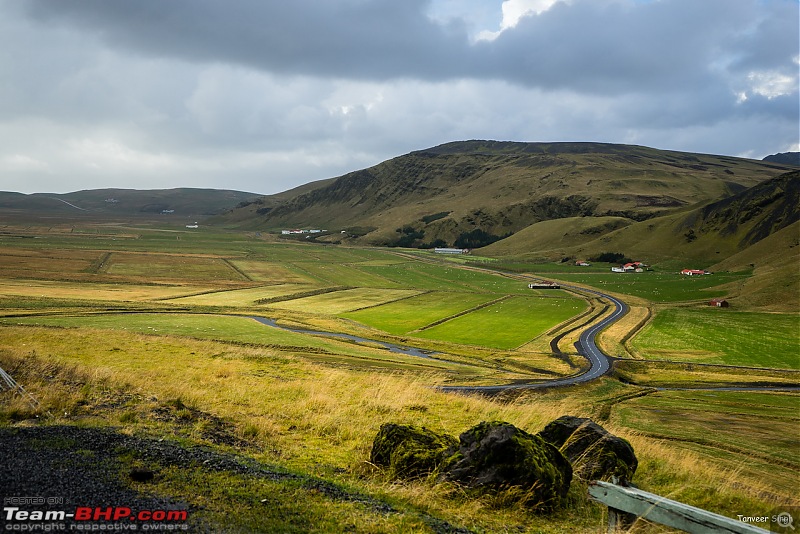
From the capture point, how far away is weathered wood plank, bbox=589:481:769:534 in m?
7.17

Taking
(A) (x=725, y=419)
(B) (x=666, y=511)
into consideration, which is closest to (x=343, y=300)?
(A) (x=725, y=419)

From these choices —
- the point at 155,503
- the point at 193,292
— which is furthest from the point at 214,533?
the point at 193,292

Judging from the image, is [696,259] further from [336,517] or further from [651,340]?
[336,517]

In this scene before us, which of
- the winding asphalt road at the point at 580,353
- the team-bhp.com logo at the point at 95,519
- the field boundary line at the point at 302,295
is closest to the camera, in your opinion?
the team-bhp.com logo at the point at 95,519

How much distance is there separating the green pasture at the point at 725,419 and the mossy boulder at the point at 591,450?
57.5 feet

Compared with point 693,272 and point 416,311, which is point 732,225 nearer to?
point 693,272

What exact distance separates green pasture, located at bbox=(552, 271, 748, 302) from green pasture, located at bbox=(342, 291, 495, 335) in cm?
3766

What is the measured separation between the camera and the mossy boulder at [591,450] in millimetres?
12164

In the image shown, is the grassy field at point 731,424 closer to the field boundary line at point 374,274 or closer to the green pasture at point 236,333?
the green pasture at point 236,333

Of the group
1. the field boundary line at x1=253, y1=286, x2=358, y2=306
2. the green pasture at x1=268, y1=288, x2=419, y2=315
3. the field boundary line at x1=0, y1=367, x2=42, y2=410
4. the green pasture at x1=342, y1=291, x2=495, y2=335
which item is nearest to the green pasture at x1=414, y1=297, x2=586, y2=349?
the green pasture at x1=342, y1=291, x2=495, y2=335

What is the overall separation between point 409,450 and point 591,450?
15.0 ft

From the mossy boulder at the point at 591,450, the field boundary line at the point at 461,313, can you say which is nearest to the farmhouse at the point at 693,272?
the field boundary line at the point at 461,313

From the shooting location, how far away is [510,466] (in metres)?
10.8

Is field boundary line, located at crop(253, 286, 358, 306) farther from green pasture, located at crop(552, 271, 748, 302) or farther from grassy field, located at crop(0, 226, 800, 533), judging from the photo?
green pasture, located at crop(552, 271, 748, 302)
